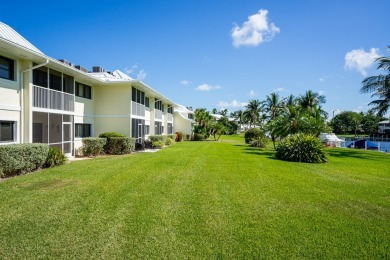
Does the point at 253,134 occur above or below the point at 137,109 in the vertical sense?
below

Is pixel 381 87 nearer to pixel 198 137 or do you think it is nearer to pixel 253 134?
pixel 253 134

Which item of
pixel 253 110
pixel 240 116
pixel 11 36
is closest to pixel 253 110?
pixel 253 110

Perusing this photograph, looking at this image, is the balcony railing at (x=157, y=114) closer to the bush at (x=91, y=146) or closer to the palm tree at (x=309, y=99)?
the bush at (x=91, y=146)

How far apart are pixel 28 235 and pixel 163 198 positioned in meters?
3.21

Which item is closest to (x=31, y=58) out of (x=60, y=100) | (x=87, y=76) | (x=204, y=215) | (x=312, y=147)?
(x=60, y=100)

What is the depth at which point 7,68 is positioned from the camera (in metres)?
11.3

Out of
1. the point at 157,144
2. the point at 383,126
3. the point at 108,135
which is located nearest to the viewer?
the point at 108,135

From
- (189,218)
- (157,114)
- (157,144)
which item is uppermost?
(157,114)

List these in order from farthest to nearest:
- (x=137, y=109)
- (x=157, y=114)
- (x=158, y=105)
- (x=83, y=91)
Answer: (x=158, y=105) → (x=157, y=114) → (x=137, y=109) → (x=83, y=91)

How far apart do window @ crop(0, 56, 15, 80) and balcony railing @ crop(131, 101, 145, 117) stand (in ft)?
30.3

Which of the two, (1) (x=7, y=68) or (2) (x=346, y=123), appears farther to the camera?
(2) (x=346, y=123)

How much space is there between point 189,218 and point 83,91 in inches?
626

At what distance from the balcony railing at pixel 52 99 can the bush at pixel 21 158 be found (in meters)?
2.90

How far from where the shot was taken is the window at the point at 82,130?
58.1 ft
